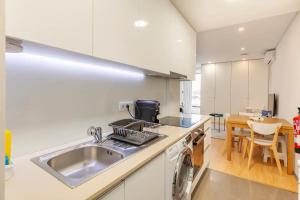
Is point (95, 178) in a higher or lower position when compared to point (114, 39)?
lower

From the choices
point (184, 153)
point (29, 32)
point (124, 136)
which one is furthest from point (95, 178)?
point (184, 153)

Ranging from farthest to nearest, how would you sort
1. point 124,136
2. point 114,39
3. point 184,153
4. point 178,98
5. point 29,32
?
point 178,98
point 184,153
point 124,136
point 114,39
point 29,32

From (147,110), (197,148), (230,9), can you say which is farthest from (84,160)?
(230,9)

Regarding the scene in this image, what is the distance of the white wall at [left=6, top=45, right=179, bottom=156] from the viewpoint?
894 mm

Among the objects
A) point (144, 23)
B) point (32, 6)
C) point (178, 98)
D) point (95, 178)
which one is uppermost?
point (144, 23)

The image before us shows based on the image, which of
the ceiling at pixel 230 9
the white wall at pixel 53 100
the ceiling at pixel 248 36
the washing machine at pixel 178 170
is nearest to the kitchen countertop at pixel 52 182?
the white wall at pixel 53 100

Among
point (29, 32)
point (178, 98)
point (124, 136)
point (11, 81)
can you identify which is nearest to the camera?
point (29, 32)

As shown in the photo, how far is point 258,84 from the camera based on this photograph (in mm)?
5395

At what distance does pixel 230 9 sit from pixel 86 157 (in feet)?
7.50

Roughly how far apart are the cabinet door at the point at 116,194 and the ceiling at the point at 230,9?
197 cm

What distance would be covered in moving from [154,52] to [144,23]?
270mm

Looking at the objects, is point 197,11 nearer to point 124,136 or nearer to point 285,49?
point 124,136

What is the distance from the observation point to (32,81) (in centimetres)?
95

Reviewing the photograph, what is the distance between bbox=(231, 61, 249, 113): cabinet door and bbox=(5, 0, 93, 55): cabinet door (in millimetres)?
6061
